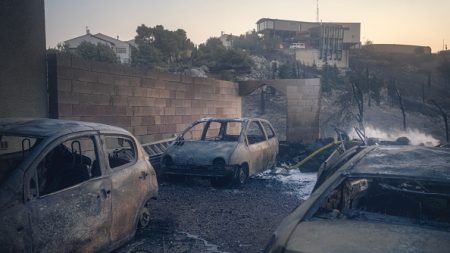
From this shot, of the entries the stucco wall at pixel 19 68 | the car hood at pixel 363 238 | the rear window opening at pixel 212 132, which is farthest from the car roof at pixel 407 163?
the stucco wall at pixel 19 68

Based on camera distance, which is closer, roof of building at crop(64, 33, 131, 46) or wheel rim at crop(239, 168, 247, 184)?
wheel rim at crop(239, 168, 247, 184)

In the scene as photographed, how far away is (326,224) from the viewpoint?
2.68 m

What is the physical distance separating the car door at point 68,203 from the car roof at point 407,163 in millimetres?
2448

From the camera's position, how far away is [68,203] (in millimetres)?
3223

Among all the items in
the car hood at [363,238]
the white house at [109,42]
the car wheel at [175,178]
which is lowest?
the car wheel at [175,178]

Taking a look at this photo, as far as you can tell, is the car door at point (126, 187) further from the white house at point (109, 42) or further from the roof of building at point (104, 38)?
the roof of building at point (104, 38)

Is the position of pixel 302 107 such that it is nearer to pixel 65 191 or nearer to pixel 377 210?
pixel 377 210

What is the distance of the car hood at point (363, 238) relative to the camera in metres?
2.26

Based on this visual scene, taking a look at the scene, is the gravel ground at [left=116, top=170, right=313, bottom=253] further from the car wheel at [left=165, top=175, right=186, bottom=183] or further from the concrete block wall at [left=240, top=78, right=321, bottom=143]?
the concrete block wall at [left=240, top=78, right=321, bottom=143]

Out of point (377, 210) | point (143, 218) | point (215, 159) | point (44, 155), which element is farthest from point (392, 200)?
point (215, 159)

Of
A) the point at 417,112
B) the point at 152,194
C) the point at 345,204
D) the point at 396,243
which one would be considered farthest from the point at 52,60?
the point at 417,112

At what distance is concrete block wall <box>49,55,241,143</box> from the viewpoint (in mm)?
7410

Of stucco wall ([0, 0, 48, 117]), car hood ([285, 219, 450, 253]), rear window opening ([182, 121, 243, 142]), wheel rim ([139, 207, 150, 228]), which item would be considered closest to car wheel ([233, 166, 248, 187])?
rear window opening ([182, 121, 243, 142])

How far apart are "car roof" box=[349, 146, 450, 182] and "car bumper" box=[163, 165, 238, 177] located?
3996mm
